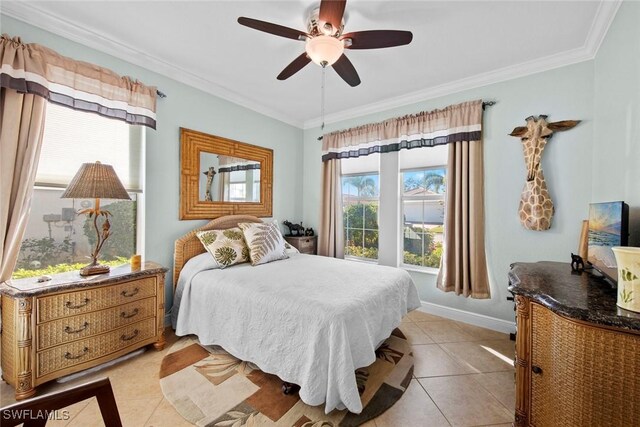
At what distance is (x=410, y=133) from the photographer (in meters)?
3.19

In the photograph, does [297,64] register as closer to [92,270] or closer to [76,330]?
[92,270]

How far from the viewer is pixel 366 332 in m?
1.67

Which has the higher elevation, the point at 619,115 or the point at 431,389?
the point at 619,115

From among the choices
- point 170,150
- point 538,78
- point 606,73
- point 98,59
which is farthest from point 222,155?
point 606,73

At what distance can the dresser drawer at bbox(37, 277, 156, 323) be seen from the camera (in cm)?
169

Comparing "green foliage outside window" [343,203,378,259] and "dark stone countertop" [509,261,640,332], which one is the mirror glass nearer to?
"green foliage outside window" [343,203,378,259]

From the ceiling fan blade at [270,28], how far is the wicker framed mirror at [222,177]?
1604 millimetres

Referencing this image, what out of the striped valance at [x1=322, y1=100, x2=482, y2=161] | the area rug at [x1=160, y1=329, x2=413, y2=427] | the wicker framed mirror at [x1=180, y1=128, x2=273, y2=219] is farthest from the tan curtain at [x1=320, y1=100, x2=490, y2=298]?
the wicker framed mirror at [x1=180, y1=128, x2=273, y2=219]

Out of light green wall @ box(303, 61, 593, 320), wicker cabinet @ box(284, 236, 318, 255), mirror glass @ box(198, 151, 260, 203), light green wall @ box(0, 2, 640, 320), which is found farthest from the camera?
wicker cabinet @ box(284, 236, 318, 255)

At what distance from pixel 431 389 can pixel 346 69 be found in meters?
2.52

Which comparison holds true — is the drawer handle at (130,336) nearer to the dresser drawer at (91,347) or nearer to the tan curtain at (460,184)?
the dresser drawer at (91,347)

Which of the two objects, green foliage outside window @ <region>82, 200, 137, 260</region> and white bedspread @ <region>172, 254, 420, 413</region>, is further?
green foliage outside window @ <region>82, 200, 137, 260</region>

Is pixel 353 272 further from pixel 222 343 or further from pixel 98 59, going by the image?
pixel 98 59

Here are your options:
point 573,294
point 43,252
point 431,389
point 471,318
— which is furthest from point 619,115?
point 43,252
